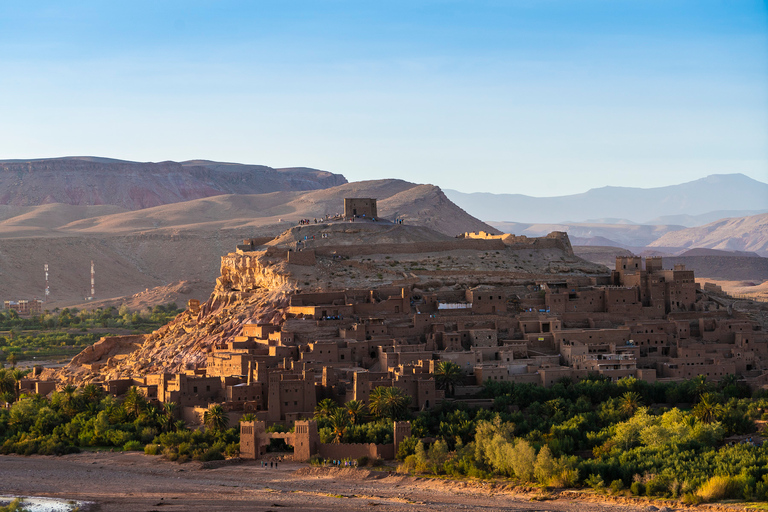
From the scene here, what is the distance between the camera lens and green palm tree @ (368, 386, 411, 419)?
40.5 metres

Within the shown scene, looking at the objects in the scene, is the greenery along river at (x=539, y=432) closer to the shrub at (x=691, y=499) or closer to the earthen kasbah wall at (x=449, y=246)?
the shrub at (x=691, y=499)

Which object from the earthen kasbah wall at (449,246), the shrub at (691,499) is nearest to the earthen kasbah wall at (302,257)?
the earthen kasbah wall at (449,246)

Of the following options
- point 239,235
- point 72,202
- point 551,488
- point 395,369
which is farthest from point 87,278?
point 551,488

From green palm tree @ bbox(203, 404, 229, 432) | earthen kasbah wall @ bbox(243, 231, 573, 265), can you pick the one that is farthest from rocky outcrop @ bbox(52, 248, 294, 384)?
green palm tree @ bbox(203, 404, 229, 432)

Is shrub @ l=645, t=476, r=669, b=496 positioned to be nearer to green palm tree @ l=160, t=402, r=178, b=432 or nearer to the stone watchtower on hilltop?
green palm tree @ l=160, t=402, r=178, b=432

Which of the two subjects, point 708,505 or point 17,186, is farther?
point 17,186

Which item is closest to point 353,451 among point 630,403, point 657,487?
point 657,487

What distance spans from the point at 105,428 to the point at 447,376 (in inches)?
512

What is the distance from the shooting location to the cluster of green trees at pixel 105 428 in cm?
4072

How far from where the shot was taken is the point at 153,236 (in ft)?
449

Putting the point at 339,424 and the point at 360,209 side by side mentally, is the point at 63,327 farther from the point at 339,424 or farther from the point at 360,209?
the point at 339,424

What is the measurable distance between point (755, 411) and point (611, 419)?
520cm

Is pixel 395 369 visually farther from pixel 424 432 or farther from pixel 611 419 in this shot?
pixel 611 419

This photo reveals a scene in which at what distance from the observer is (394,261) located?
55.8 metres
